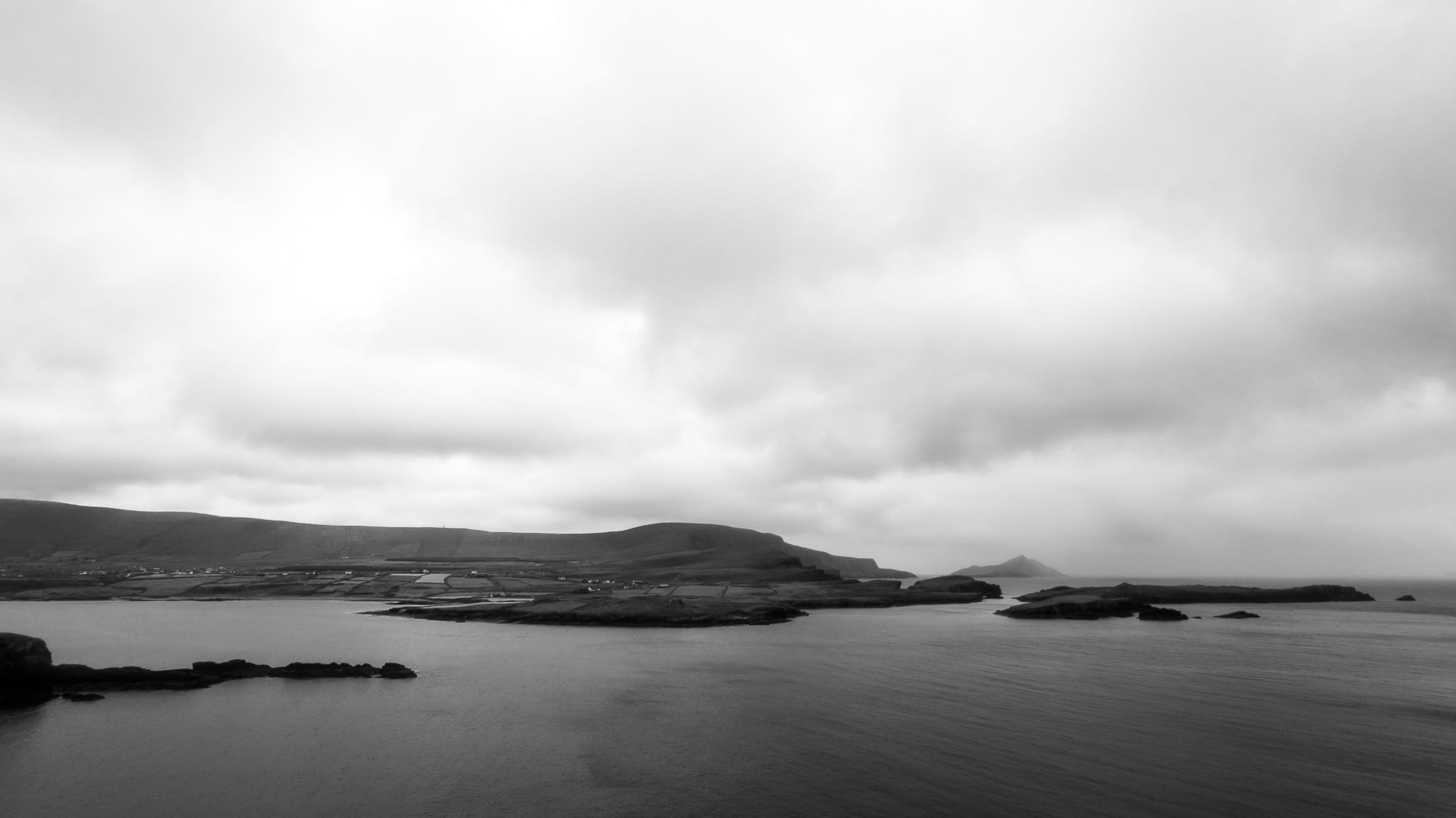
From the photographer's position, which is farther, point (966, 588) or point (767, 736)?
point (966, 588)

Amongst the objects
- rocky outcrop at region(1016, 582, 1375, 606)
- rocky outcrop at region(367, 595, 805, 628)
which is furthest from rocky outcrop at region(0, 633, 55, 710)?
rocky outcrop at region(1016, 582, 1375, 606)

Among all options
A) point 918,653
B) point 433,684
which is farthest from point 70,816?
point 918,653

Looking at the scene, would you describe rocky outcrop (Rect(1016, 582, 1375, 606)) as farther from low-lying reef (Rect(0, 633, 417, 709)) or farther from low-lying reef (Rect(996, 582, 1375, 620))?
low-lying reef (Rect(0, 633, 417, 709))

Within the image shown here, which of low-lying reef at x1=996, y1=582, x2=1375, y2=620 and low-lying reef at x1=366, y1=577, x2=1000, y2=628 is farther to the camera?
low-lying reef at x1=996, y1=582, x2=1375, y2=620

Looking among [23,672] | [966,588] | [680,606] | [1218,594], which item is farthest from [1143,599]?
[23,672]

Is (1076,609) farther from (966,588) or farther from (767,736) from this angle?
(767,736)

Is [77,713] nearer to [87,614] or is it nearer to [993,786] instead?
[993,786]
